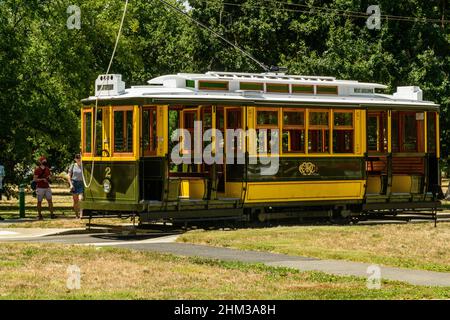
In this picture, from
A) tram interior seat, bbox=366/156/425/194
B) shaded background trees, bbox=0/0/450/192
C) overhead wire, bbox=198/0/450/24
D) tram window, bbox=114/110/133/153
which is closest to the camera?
tram window, bbox=114/110/133/153

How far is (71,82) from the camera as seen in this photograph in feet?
150

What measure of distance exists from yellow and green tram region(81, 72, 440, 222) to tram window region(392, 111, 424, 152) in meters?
0.03

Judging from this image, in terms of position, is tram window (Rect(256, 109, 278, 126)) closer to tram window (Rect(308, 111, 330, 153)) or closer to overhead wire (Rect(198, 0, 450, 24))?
tram window (Rect(308, 111, 330, 153))

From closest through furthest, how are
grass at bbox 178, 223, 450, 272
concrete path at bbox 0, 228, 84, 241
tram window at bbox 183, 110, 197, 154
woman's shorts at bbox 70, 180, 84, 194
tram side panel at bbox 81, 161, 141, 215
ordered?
grass at bbox 178, 223, 450, 272 < concrete path at bbox 0, 228, 84, 241 < tram side panel at bbox 81, 161, 141, 215 < tram window at bbox 183, 110, 197, 154 < woman's shorts at bbox 70, 180, 84, 194

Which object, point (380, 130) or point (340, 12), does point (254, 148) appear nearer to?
point (380, 130)

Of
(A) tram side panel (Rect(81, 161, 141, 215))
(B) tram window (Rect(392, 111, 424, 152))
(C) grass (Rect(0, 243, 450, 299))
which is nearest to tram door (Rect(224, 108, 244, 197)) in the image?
(A) tram side panel (Rect(81, 161, 141, 215))

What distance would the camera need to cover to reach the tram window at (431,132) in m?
30.4

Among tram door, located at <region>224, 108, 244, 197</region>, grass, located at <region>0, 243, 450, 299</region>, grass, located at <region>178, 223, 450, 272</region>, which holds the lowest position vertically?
grass, located at <region>178, 223, 450, 272</region>

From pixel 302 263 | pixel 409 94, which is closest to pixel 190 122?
pixel 409 94

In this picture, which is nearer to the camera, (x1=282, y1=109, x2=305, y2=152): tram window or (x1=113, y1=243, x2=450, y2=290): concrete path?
(x1=113, y1=243, x2=450, y2=290): concrete path

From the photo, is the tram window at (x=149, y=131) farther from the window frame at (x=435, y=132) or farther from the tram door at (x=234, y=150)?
the window frame at (x=435, y=132)

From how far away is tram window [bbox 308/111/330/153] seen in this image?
2775 centimetres

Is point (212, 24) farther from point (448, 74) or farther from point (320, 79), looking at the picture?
point (320, 79)
